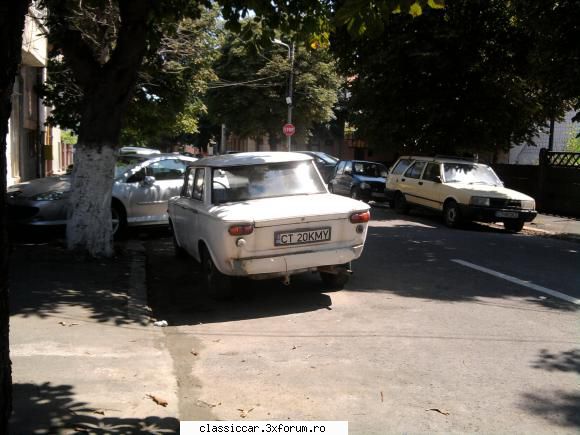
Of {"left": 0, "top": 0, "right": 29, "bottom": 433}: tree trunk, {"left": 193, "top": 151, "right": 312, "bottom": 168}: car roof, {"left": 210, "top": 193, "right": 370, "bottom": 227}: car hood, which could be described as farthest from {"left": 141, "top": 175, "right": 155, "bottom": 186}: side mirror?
{"left": 0, "top": 0, "right": 29, "bottom": 433}: tree trunk

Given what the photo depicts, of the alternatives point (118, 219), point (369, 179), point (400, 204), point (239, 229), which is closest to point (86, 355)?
point (239, 229)

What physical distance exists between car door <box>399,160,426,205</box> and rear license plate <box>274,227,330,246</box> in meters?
10.2

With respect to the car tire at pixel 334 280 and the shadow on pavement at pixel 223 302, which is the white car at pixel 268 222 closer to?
the car tire at pixel 334 280

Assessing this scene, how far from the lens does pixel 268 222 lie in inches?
247

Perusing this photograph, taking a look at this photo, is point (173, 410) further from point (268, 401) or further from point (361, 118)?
point (361, 118)

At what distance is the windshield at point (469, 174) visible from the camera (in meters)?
15.1

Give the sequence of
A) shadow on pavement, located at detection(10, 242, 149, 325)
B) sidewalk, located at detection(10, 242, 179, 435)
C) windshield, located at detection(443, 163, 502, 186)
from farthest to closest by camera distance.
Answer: windshield, located at detection(443, 163, 502, 186) < shadow on pavement, located at detection(10, 242, 149, 325) < sidewalk, located at detection(10, 242, 179, 435)

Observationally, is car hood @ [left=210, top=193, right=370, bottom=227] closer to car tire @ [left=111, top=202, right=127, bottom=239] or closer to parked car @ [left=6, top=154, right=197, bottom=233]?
parked car @ [left=6, top=154, right=197, bottom=233]

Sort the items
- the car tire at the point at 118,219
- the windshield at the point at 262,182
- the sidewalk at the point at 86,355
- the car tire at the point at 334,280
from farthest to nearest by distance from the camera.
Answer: the car tire at the point at 118,219 < the car tire at the point at 334,280 < the windshield at the point at 262,182 < the sidewalk at the point at 86,355

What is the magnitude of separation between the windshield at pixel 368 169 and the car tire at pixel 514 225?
742cm

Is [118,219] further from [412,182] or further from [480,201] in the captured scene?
[412,182]

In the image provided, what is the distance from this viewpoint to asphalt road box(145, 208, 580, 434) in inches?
157

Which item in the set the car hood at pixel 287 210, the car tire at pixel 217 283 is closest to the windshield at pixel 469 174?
the car hood at pixel 287 210

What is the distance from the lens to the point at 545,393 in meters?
4.29
